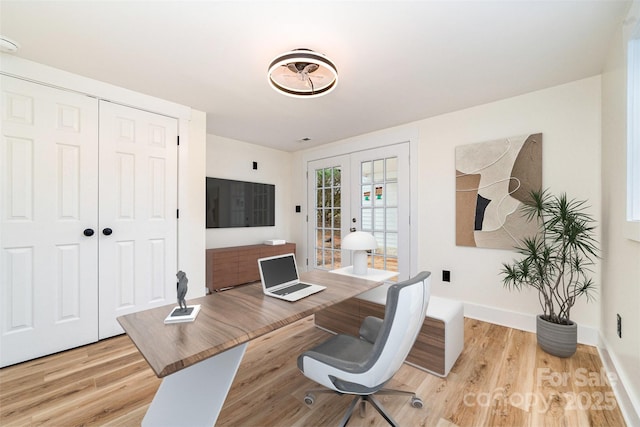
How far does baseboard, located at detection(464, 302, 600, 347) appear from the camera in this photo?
2.34m

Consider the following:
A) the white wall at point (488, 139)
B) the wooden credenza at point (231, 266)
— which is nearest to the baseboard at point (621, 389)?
the white wall at point (488, 139)

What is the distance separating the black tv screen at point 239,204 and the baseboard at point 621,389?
14.0 feet

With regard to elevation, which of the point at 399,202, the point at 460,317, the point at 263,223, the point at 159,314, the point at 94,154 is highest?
the point at 94,154

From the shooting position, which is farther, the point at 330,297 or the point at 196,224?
the point at 196,224

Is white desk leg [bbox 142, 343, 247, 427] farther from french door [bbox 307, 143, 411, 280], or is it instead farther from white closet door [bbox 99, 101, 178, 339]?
french door [bbox 307, 143, 411, 280]

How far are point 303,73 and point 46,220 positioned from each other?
2402 mm

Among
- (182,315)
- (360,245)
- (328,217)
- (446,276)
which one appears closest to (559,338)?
(446,276)

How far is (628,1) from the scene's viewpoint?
149 cm

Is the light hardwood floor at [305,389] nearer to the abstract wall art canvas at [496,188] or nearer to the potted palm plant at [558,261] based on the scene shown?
the potted palm plant at [558,261]

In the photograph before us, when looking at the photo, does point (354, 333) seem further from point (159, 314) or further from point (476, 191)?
point (476, 191)

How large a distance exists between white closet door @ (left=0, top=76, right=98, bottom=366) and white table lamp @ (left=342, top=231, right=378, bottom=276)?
7.51ft

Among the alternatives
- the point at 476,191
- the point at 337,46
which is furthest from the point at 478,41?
the point at 476,191

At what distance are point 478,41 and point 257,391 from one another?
2.83 m

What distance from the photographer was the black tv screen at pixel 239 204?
405cm
